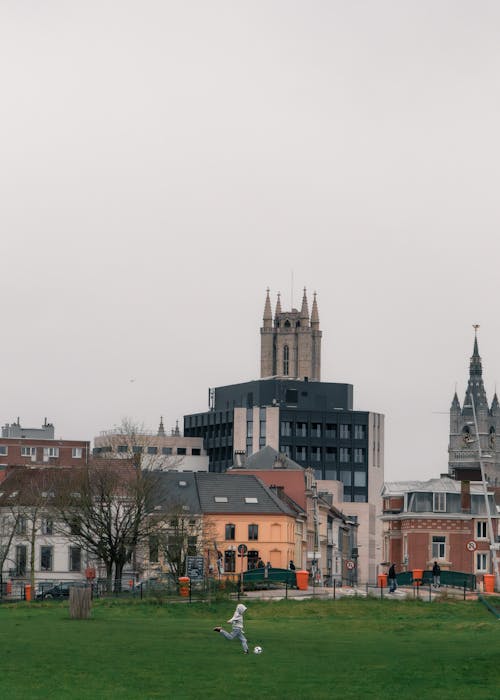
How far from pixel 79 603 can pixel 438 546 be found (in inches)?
2300

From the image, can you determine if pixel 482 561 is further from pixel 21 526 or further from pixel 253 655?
pixel 253 655

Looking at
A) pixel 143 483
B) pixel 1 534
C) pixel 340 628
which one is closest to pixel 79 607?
pixel 340 628

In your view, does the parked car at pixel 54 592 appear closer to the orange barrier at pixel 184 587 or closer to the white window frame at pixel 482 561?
the orange barrier at pixel 184 587

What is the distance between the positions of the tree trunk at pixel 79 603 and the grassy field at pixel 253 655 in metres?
0.47

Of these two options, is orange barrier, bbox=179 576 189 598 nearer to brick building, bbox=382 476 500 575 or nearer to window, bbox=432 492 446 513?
brick building, bbox=382 476 500 575

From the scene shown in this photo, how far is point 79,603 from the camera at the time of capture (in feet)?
190

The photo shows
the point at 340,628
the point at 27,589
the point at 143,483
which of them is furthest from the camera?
the point at 143,483

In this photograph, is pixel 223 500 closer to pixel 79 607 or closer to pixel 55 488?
pixel 55 488

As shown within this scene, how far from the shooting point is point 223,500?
121 meters

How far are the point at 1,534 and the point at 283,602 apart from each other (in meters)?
Result: 40.5

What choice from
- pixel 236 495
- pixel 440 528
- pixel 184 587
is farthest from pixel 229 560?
pixel 184 587

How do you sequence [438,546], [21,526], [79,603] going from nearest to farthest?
[79,603] → [21,526] → [438,546]

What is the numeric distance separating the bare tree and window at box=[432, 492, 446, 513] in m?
22.5

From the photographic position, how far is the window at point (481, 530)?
113650 millimetres
